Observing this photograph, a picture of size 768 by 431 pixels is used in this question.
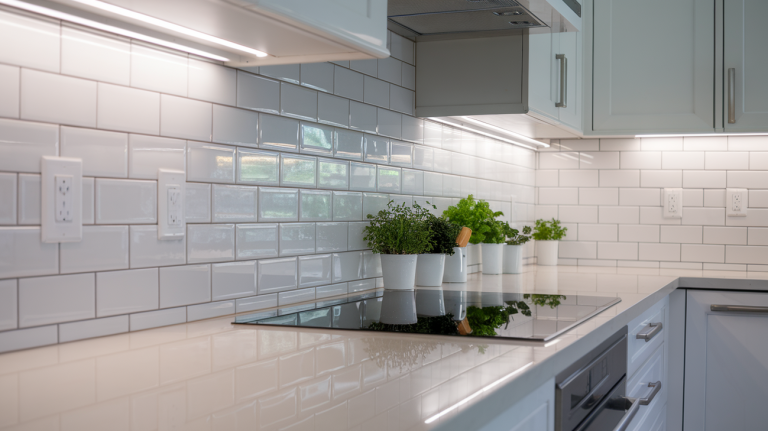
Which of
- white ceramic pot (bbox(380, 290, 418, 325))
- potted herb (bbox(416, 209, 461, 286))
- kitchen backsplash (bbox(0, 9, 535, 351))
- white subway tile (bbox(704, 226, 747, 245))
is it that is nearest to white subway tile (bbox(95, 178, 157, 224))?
kitchen backsplash (bbox(0, 9, 535, 351))

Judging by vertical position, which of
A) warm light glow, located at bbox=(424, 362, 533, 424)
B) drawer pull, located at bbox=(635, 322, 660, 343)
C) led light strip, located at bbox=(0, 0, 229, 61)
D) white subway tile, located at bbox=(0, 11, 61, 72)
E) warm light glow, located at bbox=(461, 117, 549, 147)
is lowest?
drawer pull, located at bbox=(635, 322, 660, 343)

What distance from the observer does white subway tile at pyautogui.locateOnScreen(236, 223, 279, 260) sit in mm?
1495

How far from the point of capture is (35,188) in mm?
1070

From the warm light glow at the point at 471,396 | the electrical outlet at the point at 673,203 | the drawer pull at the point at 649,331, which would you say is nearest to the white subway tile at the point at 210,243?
the warm light glow at the point at 471,396

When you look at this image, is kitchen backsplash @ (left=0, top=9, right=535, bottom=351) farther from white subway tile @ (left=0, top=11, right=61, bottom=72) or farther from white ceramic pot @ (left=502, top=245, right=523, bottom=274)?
white ceramic pot @ (left=502, top=245, right=523, bottom=274)

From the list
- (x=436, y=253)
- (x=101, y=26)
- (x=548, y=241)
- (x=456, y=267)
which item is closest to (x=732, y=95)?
(x=548, y=241)

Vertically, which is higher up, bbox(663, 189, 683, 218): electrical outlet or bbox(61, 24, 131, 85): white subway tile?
bbox(61, 24, 131, 85): white subway tile

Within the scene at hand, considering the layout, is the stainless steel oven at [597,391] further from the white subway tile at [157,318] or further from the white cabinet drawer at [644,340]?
the white subway tile at [157,318]

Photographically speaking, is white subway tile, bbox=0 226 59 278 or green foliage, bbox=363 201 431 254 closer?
white subway tile, bbox=0 226 59 278

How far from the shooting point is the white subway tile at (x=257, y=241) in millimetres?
1495

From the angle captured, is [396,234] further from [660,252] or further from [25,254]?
[660,252]

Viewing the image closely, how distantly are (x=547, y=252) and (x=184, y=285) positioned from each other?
2250mm

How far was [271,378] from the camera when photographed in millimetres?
889

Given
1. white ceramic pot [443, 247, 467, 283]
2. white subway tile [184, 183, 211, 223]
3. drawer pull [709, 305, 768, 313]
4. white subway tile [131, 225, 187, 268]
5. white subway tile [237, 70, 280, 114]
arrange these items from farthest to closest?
1. drawer pull [709, 305, 768, 313]
2. white ceramic pot [443, 247, 467, 283]
3. white subway tile [237, 70, 280, 114]
4. white subway tile [184, 183, 211, 223]
5. white subway tile [131, 225, 187, 268]
